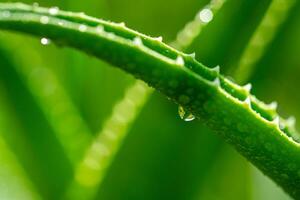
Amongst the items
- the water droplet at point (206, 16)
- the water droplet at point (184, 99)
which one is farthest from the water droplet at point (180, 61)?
the water droplet at point (206, 16)

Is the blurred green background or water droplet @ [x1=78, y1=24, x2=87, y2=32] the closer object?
water droplet @ [x1=78, y1=24, x2=87, y2=32]

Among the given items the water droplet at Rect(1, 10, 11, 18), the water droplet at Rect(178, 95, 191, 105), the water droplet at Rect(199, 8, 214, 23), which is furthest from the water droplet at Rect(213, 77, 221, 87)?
the water droplet at Rect(199, 8, 214, 23)

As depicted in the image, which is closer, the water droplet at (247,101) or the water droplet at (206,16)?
the water droplet at (247,101)

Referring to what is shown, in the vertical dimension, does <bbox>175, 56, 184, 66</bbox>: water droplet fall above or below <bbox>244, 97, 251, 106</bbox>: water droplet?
below

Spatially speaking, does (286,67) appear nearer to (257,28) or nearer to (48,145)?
(257,28)

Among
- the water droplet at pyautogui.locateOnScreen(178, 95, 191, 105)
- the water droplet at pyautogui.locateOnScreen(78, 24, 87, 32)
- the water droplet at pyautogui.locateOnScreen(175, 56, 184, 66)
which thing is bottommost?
the water droplet at pyautogui.locateOnScreen(178, 95, 191, 105)

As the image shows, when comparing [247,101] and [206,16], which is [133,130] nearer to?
[206,16]

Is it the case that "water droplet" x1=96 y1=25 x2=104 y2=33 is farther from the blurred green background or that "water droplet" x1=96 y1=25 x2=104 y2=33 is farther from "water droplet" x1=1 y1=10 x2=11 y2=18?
the blurred green background

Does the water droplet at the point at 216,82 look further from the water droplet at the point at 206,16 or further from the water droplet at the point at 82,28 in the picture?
the water droplet at the point at 206,16
